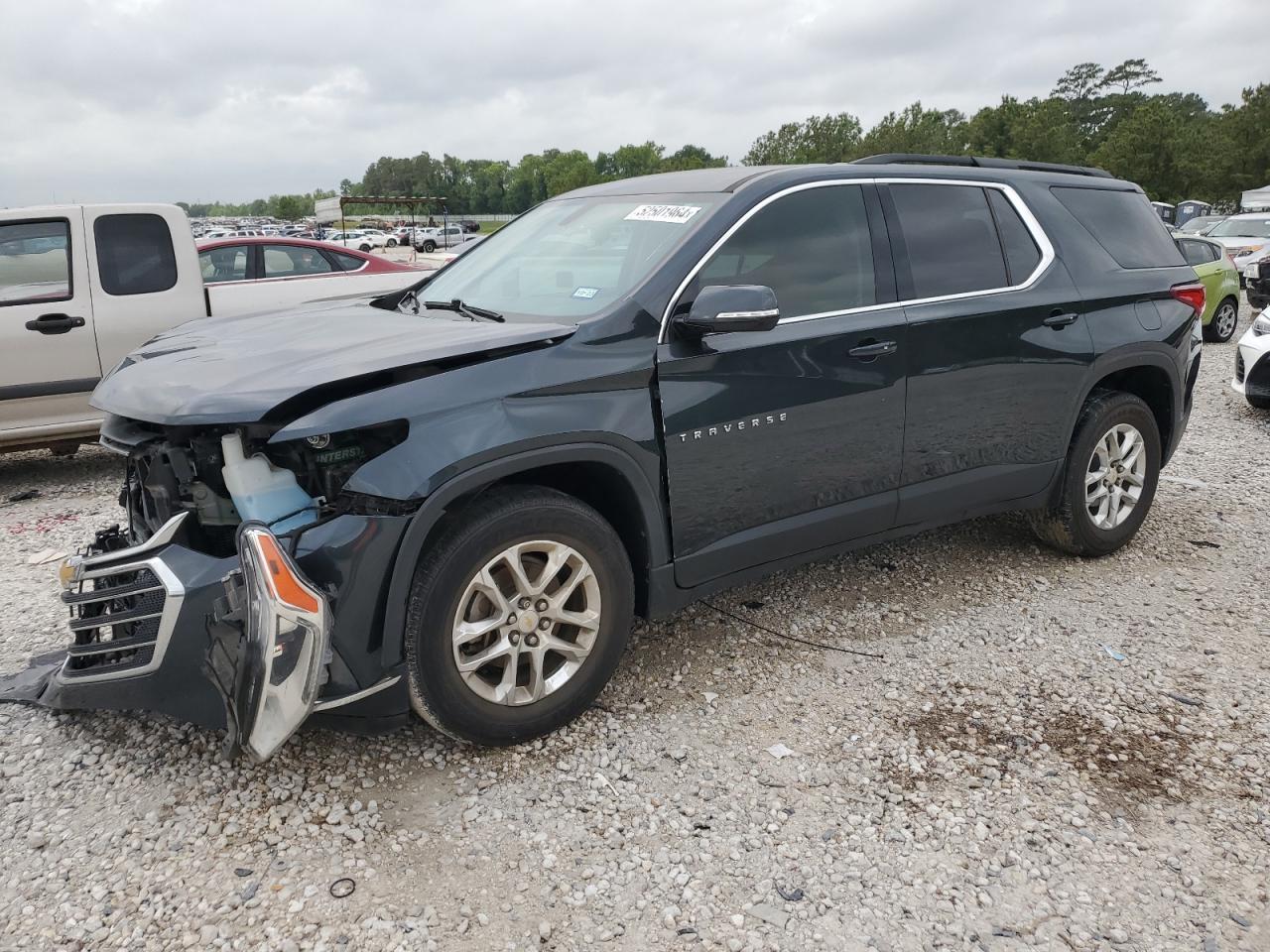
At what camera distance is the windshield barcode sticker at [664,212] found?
3432 mm

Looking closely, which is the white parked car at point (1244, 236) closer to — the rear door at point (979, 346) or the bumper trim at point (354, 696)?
the rear door at point (979, 346)

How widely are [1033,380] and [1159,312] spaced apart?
102 centimetres

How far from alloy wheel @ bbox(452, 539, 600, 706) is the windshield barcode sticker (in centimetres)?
130

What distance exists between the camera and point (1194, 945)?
2324 mm

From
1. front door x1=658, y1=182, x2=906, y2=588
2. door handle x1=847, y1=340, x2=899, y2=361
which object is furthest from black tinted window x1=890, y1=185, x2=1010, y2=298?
door handle x1=847, y1=340, x2=899, y2=361

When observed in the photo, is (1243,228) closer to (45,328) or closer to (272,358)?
(45,328)

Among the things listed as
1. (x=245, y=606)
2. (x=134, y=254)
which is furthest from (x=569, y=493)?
(x=134, y=254)

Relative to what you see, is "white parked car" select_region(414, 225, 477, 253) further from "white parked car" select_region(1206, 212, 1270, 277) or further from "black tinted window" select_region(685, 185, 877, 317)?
"black tinted window" select_region(685, 185, 877, 317)

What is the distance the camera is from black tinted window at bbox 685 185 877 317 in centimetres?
338

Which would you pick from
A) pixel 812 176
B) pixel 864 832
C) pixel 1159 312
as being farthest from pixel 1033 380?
pixel 864 832

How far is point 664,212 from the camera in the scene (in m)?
3.55

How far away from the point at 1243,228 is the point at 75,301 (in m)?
18.9

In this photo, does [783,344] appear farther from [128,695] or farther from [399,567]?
[128,695]

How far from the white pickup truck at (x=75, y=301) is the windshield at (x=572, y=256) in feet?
8.41
